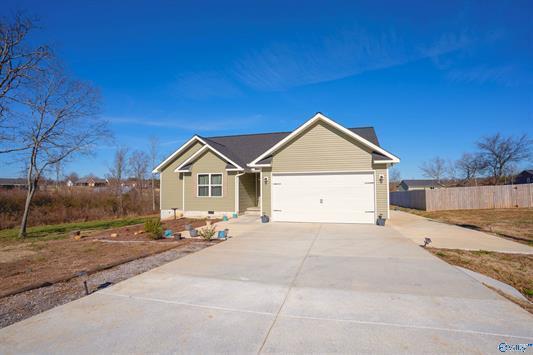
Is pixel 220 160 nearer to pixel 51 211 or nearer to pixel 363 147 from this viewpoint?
pixel 363 147

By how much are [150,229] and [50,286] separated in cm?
451

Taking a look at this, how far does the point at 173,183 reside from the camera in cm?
1781

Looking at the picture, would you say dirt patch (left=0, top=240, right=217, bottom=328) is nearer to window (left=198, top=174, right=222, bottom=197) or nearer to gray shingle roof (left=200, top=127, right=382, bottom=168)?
window (left=198, top=174, right=222, bottom=197)

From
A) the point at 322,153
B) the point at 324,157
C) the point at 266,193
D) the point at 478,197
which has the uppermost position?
the point at 322,153

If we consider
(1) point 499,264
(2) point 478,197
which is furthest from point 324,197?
(2) point 478,197

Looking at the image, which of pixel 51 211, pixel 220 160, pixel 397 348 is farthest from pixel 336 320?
pixel 51 211

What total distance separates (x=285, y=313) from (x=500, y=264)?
5.84 meters

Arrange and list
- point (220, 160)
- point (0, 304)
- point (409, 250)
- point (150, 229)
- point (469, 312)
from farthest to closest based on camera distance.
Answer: point (220, 160)
point (150, 229)
point (409, 250)
point (0, 304)
point (469, 312)

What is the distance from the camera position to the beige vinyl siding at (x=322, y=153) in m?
12.6

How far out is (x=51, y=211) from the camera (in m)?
17.9

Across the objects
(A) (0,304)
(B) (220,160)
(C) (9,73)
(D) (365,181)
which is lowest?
(A) (0,304)

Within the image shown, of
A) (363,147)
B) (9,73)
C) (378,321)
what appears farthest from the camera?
(363,147)

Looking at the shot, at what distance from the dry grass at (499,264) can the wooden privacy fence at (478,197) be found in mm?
15804

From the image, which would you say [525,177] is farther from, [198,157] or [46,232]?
[46,232]
